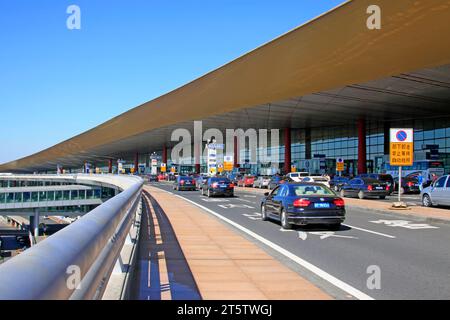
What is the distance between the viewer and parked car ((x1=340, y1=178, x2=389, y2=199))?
31.1 meters

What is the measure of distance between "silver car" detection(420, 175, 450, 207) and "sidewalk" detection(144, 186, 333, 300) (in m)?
13.5

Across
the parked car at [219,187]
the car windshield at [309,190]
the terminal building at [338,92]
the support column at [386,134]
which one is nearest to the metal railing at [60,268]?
the car windshield at [309,190]

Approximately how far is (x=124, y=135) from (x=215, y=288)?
75.6m

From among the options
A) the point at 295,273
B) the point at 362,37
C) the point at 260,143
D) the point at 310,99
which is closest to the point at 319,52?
the point at 362,37

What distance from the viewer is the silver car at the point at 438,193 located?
874 inches

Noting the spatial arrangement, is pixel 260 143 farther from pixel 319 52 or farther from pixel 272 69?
pixel 319 52

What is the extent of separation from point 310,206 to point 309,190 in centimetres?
97

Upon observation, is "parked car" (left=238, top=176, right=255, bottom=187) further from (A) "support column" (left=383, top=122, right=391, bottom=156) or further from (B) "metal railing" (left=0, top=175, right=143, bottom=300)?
(B) "metal railing" (left=0, top=175, right=143, bottom=300)

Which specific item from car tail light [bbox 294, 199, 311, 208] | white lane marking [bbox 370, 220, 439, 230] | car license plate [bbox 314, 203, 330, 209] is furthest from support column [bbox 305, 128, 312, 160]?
car tail light [bbox 294, 199, 311, 208]

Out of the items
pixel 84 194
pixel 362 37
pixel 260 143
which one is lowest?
pixel 84 194

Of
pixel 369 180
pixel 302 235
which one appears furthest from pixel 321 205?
pixel 369 180

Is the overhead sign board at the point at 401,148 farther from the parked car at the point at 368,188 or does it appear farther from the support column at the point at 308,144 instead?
the support column at the point at 308,144
